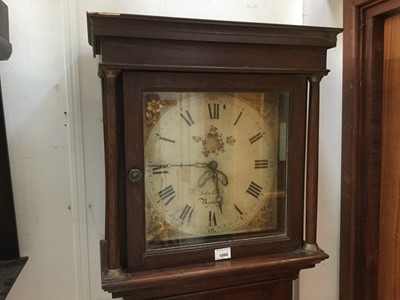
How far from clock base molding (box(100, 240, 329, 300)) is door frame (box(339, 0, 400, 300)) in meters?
0.29

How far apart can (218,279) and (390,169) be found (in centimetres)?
57

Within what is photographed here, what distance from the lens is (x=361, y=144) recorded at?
1003mm

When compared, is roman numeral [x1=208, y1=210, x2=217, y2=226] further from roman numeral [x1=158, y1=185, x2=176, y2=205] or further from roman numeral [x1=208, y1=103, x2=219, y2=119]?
roman numeral [x1=208, y1=103, x2=219, y2=119]

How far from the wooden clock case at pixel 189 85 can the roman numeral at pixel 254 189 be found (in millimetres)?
77

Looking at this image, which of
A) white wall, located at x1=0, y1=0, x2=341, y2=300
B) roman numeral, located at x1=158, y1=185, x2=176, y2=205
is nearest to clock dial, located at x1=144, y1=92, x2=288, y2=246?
roman numeral, located at x1=158, y1=185, x2=176, y2=205

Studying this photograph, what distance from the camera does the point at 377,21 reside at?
0.95 m

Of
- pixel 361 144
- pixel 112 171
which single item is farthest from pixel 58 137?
pixel 361 144

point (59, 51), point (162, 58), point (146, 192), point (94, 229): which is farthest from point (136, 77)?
point (94, 229)

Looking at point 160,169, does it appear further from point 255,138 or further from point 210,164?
point 255,138

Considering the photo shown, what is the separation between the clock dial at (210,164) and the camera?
759mm

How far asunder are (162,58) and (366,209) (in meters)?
0.73

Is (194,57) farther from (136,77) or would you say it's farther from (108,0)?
(108,0)

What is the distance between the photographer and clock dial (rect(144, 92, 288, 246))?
0.76 m

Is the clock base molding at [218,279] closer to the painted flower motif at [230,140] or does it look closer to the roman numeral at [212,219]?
the roman numeral at [212,219]
